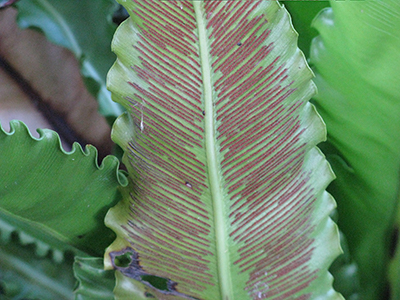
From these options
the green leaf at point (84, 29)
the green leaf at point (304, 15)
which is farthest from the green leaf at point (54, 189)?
the green leaf at point (304, 15)

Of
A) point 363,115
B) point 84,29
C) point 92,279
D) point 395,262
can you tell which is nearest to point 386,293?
point 395,262


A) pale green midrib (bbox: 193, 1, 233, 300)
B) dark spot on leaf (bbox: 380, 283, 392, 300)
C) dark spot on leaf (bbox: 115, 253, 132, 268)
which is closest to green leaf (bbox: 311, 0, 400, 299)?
dark spot on leaf (bbox: 380, 283, 392, 300)

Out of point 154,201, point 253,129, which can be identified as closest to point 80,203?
point 154,201

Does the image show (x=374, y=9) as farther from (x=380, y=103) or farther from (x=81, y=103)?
(x=81, y=103)

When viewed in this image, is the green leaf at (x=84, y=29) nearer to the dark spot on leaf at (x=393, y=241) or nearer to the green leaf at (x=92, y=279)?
the green leaf at (x=92, y=279)

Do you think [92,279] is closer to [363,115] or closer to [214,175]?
[214,175]

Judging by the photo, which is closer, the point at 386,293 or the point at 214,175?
the point at 214,175
